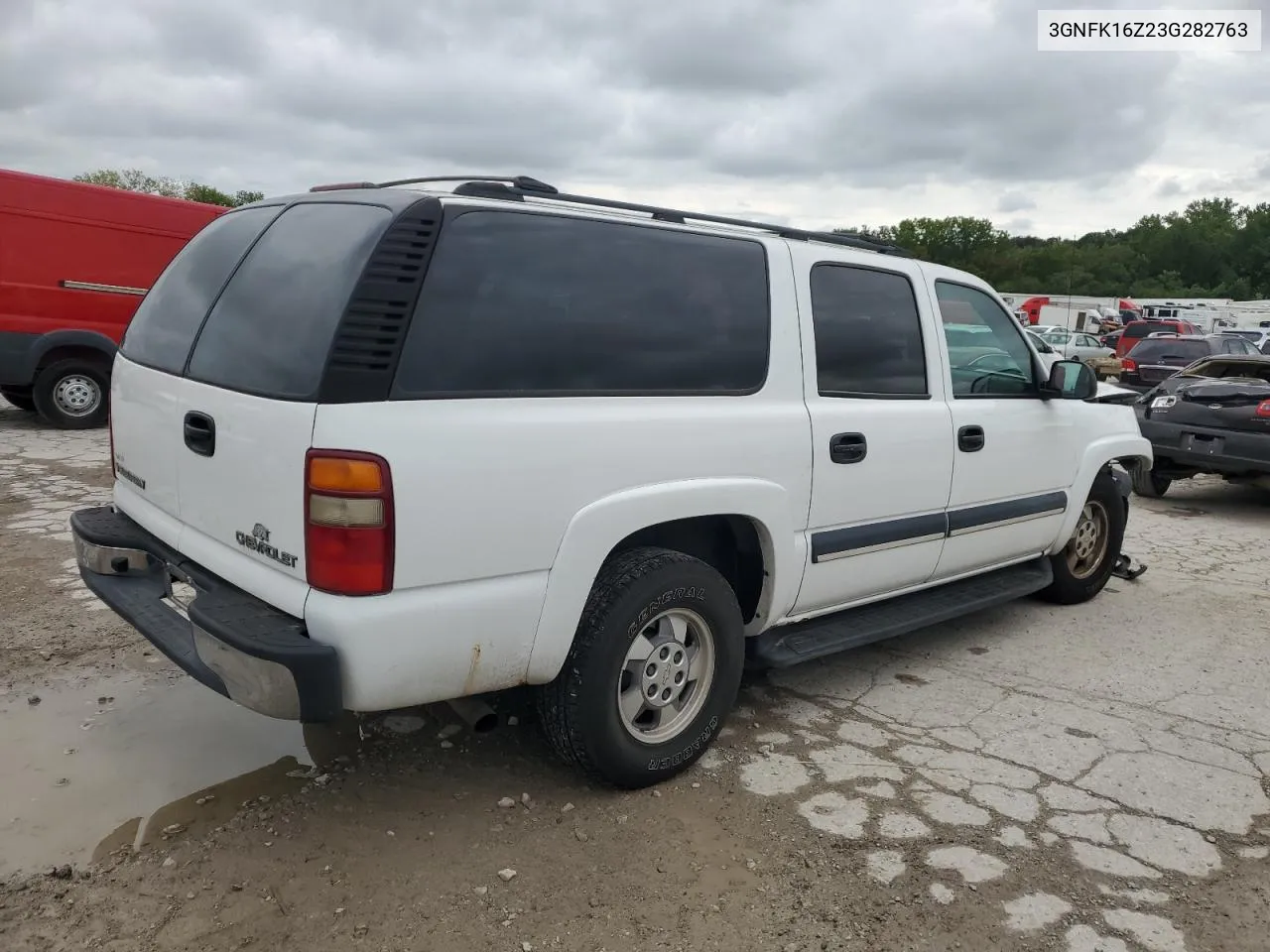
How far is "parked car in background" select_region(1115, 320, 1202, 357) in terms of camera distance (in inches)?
1064

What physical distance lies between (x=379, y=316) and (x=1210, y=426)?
8277 mm

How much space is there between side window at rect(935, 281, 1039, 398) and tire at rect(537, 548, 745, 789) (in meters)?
1.70

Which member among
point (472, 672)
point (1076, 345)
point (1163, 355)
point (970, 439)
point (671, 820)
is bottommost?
point (671, 820)

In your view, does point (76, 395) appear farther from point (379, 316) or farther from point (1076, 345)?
point (1076, 345)

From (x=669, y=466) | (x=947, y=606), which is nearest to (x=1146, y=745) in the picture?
(x=947, y=606)

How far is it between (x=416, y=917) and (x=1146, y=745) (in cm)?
278

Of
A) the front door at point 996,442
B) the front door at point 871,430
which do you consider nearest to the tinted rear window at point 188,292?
the front door at point 871,430

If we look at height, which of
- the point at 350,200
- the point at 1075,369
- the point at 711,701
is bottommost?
the point at 711,701

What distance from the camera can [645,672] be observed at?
10.3 feet

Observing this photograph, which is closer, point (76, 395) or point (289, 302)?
point (289, 302)

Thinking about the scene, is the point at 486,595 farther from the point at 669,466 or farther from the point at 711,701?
the point at 711,701

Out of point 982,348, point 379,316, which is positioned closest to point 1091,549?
point 982,348

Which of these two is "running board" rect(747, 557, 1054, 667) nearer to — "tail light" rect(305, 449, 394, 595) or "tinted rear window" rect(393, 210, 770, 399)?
"tinted rear window" rect(393, 210, 770, 399)

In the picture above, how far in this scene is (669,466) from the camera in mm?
3049
